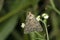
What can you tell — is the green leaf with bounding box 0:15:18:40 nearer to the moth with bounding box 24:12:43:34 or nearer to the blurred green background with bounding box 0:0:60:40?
the blurred green background with bounding box 0:0:60:40

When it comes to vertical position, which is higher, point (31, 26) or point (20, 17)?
point (20, 17)

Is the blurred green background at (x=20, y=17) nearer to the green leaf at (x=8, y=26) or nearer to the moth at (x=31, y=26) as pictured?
the green leaf at (x=8, y=26)

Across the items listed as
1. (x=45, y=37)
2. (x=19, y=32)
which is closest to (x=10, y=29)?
(x=19, y=32)

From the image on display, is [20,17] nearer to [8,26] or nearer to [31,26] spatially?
[8,26]

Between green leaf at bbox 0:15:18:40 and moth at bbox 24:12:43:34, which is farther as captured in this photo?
green leaf at bbox 0:15:18:40

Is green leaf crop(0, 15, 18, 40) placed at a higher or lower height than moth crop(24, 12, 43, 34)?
higher

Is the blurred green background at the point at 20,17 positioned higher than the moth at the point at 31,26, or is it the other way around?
the blurred green background at the point at 20,17

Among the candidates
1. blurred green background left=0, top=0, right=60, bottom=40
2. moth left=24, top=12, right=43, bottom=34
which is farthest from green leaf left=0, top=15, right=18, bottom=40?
moth left=24, top=12, right=43, bottom=34

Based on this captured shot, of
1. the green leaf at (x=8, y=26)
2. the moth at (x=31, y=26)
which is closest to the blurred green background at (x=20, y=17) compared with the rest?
the green leaf at (x=8, y=26)

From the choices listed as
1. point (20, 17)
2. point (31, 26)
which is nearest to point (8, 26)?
point (20, 17)

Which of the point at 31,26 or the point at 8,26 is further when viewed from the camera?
the point at 8,26

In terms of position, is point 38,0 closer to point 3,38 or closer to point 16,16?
point 16,16

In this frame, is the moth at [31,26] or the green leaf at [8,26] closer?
the moth at [31,26]
